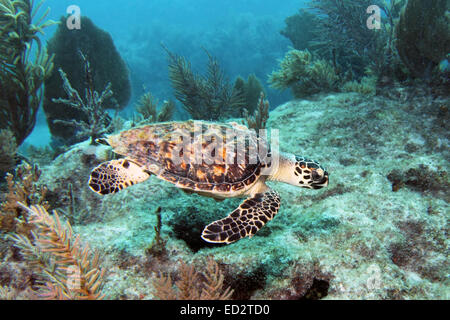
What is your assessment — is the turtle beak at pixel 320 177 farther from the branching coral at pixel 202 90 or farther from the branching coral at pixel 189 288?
the branching coral at pixel 202 90

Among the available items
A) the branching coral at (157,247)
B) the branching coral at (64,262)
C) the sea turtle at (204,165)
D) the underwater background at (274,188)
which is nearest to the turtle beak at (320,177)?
the sea turtle at (204,165)

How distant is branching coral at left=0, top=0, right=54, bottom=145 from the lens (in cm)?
Answer: 522

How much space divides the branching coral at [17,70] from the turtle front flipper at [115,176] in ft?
14.4

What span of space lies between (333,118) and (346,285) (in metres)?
4.02

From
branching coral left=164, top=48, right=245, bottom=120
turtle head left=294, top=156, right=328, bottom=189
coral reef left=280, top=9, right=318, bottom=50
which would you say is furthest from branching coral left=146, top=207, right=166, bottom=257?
coral reef left=280, top=9, right=318, bottom=50

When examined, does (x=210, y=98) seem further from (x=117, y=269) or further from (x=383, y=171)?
(x=117, y=269)

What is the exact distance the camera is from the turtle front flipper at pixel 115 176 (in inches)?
107

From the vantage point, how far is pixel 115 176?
9.31ft

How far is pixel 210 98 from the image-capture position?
7129mm

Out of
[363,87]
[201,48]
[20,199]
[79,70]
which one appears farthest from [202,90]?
[201,48]

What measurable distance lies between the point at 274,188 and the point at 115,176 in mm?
2450

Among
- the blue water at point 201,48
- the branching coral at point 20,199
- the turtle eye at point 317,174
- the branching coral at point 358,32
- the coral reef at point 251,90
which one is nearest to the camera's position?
the branching coral at point 20,199

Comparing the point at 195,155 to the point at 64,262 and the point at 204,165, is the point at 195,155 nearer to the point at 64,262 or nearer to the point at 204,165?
the point at 204,165
